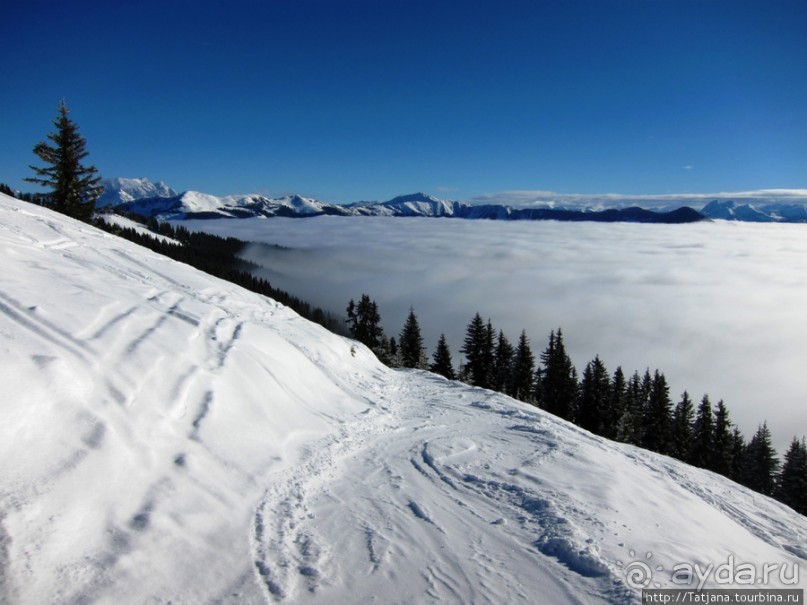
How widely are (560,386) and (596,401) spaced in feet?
13.9

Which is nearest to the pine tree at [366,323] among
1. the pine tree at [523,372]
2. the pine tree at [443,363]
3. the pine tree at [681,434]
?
the pine tree at [443,363]

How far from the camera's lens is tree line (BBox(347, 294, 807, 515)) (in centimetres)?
4759

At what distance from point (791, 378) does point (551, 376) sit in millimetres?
194779

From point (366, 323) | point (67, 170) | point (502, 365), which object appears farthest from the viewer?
point (366, 323)

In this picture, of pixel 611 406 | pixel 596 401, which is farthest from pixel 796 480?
pixel 596 401

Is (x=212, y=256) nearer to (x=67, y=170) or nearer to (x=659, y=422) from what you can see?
(x=67, y=170)

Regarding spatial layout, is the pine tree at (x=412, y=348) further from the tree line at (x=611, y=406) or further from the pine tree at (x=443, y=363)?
the pine tree at (x=443, y=363)

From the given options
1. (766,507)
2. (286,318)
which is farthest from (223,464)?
(766,507)

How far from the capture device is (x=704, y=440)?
48781 mm

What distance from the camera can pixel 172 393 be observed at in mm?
9805

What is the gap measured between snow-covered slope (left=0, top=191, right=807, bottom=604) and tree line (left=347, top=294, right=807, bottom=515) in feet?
107

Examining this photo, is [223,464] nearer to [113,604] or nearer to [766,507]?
[113,604]

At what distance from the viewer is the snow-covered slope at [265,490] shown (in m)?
5.87

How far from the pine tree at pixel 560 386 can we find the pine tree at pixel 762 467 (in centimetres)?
2241
